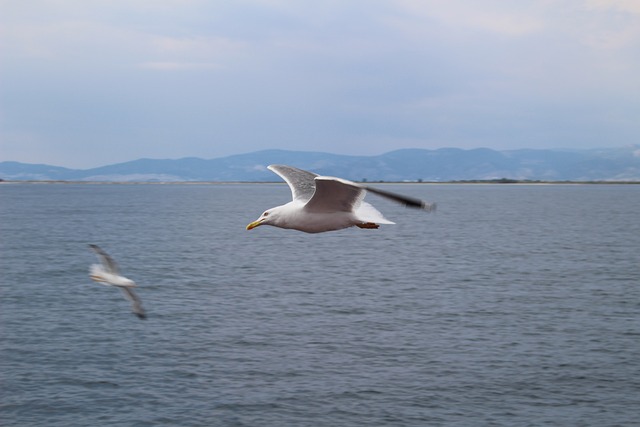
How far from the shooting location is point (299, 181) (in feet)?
65.5

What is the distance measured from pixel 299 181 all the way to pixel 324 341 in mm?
33405

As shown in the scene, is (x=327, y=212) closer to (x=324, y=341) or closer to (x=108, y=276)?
(x=108, y=276)

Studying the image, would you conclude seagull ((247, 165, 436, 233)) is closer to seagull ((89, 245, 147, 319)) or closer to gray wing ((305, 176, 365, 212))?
gray wing ((305, 176, 365, 212))

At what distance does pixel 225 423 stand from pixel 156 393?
20.5ft

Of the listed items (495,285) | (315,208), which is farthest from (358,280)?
(315,208)

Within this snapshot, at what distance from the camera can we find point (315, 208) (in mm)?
16469

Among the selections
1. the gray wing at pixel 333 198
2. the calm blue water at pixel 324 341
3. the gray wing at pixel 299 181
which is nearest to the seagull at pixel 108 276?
the gray wing at pixel 299 181

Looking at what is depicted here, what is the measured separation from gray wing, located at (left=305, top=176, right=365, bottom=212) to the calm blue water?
22.7 m

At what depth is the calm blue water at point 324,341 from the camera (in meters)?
40.1

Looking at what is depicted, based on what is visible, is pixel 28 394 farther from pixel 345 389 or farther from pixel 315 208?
pixel 315 208

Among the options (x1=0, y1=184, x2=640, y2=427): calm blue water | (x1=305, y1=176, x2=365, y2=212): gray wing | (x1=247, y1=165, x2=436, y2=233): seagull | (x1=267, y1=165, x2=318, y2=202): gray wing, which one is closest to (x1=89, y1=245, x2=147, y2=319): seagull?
(x1=247, y1=165, x2=436, y2=233): seagull

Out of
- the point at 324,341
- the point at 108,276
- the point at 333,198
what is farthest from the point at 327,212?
the point at 324,341

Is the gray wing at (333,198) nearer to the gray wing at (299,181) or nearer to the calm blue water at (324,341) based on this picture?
the gray wing at (299,181)

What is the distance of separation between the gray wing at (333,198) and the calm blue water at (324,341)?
22.7 m
